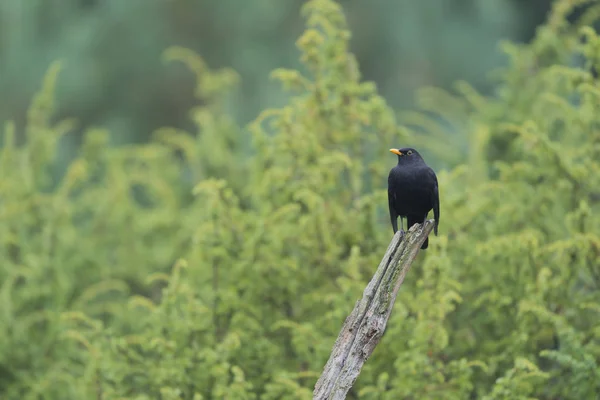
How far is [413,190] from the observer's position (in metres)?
5.61

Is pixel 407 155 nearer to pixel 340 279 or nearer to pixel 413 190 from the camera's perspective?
pixel 413 190

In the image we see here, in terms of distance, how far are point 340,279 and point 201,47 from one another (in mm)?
9762

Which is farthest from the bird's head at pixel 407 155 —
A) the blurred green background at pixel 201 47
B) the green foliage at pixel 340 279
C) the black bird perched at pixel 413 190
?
the blurred green background at pixel 201 47

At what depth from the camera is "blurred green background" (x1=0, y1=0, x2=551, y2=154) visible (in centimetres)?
1311

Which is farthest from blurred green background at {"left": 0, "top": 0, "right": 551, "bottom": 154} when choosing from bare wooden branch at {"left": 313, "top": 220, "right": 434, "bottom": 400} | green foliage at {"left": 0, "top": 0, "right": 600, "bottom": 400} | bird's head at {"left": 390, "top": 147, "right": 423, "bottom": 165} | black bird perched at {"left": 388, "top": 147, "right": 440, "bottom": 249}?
bare wooden branch at {"left": 313, "top": 220, "right": 434, "bottom": 400}

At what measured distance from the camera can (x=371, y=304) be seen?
14.8 ft

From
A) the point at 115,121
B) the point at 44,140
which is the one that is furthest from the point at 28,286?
the point at 115,121

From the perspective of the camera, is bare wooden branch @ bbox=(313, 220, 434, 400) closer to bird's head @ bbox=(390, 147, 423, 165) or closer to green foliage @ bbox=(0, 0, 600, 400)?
green foliage @ bbox=(0, 0, 600, 400)

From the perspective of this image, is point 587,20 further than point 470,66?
No

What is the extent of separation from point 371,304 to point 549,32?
16.3 ft

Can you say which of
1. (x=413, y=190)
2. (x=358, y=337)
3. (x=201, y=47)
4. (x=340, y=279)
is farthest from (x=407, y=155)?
(x=201, y=47)

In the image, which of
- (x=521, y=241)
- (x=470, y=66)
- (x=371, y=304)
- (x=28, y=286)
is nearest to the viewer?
(x=371, y=304)

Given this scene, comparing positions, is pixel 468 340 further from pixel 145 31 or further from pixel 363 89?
pixel 145 31

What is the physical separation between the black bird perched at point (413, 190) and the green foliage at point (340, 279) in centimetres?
26
